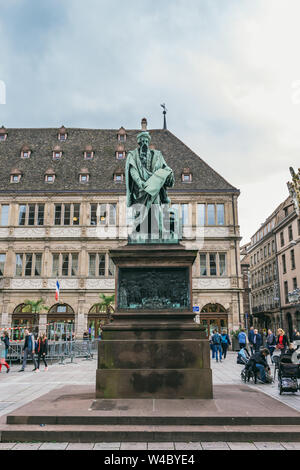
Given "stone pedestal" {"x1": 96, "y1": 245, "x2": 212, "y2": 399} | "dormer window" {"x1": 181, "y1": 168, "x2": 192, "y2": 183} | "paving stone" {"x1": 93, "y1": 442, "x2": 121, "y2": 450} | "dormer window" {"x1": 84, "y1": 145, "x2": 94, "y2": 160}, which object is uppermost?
"dormer window" {"x1": 84, "y1": 145, "x2": 94, "y2": 160}

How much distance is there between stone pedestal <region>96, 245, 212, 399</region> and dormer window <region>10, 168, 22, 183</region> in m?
30.1

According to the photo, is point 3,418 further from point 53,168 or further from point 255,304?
point 255,304

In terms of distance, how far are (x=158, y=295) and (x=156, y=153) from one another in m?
3.37

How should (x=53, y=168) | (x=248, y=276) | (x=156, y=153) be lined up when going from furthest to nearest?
(x=248, y=276), (x=53, y=168), (x=156, y=153)

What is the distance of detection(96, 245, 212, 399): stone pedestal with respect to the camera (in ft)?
22.4

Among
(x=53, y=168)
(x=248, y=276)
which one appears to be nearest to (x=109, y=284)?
(x=53, y=168)

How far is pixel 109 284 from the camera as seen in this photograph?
106 ft

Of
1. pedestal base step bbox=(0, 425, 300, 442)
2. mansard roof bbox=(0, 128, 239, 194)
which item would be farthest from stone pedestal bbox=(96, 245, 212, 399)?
mansard roof bbox=(0, 128, 239, 194)

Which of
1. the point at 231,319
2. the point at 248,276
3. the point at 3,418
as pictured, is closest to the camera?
the point at 3,418

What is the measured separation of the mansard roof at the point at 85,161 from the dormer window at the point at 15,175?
1.37 feet

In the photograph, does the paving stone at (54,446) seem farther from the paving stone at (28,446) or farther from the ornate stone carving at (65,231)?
the ornate stone carving at (65,231)

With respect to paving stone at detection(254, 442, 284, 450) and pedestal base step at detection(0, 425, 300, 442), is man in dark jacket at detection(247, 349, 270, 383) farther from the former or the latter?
paving stone at detection(254, 442, 284, 450)

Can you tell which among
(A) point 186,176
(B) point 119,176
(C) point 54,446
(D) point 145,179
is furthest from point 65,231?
(C) point 54,446

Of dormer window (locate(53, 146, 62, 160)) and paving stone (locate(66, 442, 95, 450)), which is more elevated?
dormer window (locate(53, 146, 62, 160))
